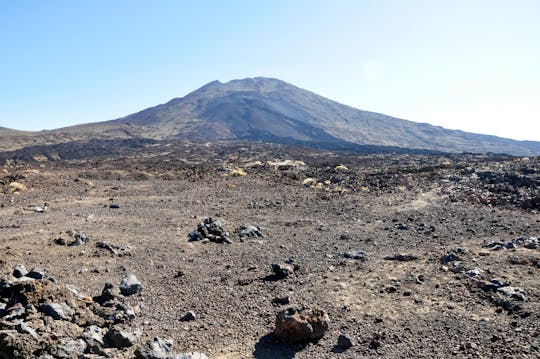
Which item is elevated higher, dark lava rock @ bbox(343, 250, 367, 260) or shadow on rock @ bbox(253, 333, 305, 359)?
dark lava rock @ bbox(343, 250, 367, 260)

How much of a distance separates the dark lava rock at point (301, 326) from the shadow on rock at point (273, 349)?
77mm

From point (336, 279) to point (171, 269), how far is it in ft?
11.2

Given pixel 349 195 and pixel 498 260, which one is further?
pixel 349 195

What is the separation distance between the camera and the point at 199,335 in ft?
19.1

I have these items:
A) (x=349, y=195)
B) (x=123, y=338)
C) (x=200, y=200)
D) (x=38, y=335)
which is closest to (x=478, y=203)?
(x=349, y=195)

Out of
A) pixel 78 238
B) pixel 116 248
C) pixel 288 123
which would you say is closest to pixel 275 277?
pixel 116 248

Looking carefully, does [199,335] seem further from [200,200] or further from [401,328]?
[200,200]

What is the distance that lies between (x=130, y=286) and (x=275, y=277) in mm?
2644

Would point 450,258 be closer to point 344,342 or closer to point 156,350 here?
point 344,342

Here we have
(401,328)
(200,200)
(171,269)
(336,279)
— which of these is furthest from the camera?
(200,200)

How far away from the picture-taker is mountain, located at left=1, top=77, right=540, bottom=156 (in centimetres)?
10038

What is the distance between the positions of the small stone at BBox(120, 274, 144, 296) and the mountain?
268 feet

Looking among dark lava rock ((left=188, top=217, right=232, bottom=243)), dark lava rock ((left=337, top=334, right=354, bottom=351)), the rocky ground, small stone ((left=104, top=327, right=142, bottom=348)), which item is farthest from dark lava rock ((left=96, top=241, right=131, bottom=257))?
dark lava rock ((left=337, top=334, right=354, bottom=351))

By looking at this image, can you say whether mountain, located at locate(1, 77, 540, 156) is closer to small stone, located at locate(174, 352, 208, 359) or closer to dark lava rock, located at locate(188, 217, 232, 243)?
dark lava rock, located at locate(188, 217, 232, 243)
